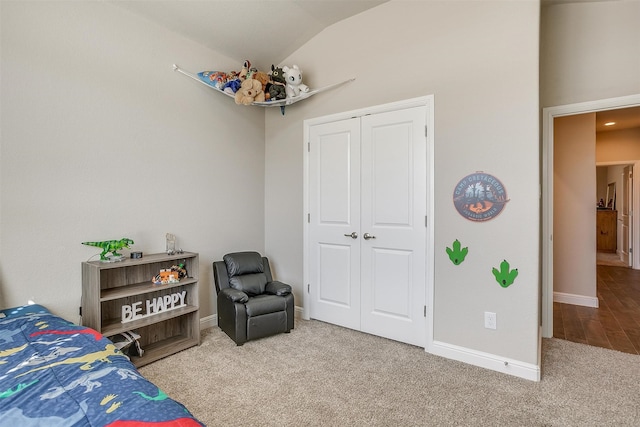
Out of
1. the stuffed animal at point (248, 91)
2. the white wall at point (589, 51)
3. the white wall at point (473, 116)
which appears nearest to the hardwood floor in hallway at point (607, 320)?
the white wall at point (473, 116)

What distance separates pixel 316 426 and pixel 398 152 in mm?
2210

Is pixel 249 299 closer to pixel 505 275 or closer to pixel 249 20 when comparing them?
pixel 505 275

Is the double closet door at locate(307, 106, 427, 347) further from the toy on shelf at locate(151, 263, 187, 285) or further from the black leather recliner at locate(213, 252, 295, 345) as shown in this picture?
the toy on shelf at locate(151, 263, 187, 285)

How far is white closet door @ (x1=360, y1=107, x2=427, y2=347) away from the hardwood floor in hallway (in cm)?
155

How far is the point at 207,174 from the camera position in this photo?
3301 mm

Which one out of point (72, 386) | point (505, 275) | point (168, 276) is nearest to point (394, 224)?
point (505, 275)

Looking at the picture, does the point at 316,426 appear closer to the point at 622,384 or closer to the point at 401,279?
the point at 401,279

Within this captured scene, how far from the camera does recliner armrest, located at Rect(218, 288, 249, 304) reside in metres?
2.86

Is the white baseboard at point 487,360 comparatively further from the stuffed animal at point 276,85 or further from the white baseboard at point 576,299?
the stuffed animal at point 276,85

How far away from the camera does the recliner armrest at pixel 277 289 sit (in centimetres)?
314

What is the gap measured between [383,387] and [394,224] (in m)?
1.36

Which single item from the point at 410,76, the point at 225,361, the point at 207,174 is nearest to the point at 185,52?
the point at 207,174

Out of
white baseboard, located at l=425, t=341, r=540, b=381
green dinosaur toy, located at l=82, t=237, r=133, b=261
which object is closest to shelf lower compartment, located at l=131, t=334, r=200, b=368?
green dinosaur toy, located at l=82, t=237, r=133, b=261

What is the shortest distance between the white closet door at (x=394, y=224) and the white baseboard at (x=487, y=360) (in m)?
0.18
